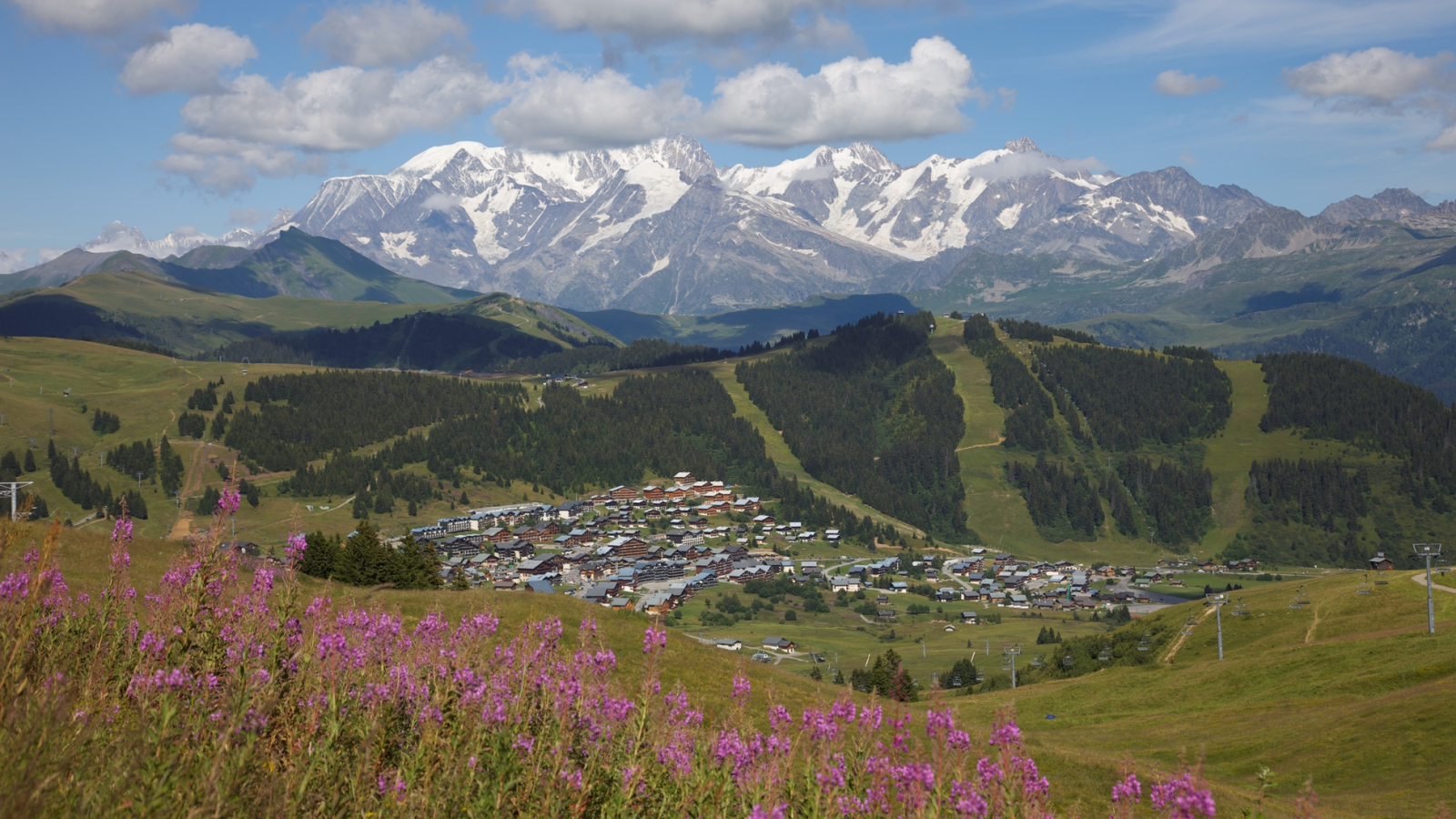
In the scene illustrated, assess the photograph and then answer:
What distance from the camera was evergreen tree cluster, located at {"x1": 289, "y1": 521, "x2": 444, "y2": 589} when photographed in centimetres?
6256

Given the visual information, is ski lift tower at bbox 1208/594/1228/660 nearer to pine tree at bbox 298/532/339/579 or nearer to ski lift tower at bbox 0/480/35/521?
pine tree at bbox 298/532/339/579

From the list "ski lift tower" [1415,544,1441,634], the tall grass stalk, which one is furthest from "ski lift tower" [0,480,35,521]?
the tall grass stalk

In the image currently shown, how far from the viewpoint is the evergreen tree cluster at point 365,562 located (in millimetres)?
62562

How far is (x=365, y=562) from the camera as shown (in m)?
63.9

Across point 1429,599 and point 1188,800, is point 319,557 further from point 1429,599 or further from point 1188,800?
point 1429,599

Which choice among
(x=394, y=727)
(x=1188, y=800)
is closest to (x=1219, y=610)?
(x=1188, y=800)

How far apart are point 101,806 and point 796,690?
132ft

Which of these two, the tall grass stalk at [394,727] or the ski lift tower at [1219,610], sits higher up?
the tall grass stalk at [394,727]

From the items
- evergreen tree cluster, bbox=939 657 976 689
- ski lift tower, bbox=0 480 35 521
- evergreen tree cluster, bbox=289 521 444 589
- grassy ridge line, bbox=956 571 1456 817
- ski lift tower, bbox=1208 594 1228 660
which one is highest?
ski lift tower, bbox=0 480 35 521

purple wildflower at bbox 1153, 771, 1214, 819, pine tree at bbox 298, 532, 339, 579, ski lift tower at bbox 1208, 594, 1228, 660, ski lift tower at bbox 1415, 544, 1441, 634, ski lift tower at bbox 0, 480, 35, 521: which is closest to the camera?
purple wildflower at bbox 1153, 771, 1214, 819

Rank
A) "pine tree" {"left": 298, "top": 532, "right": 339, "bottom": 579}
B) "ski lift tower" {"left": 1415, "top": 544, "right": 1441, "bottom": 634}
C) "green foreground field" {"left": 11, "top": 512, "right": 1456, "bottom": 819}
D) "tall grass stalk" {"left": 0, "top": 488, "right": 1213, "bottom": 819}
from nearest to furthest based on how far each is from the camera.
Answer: "tall grass stalk" {"left": 0, "top": 488, "right": 1213, "bottom": 819} < "green foreground field" {"left": 11, "top": 512, "right": 1456, "bottom": 819} < "pine tree" {"left": 298, "top": 532, "right": 339, "bottom": 579} < "ski lift tower" {"left": 1415, "top": 544, "right": 1441, "bottom": 634}

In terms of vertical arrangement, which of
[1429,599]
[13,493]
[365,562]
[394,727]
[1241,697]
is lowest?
[1241,697]

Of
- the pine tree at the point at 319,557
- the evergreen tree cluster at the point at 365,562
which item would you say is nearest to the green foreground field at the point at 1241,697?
the evergreen tree cluster at the point at 365,562

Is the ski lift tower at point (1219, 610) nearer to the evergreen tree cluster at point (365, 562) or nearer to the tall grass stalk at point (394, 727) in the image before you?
the evergreen tree cluster at point (365, 562)
